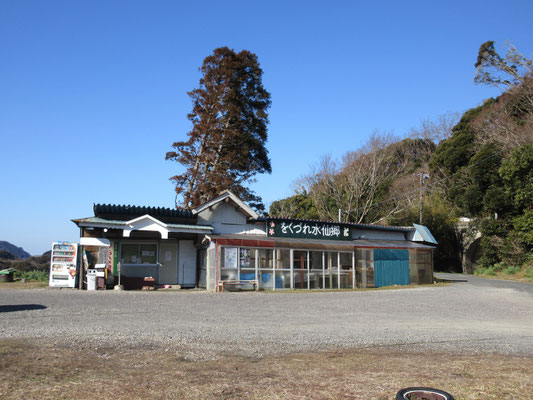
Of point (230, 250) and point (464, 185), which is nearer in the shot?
point (230, 250)

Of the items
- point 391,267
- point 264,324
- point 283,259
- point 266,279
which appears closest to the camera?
point 264,324

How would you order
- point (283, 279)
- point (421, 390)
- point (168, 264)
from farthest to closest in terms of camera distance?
point (168, 264) < point (283, 279) < point (421, 390)

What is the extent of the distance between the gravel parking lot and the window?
5782 mm

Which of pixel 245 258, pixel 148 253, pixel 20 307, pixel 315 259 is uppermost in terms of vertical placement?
pixel 148 253

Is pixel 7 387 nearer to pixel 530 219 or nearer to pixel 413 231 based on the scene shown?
pixel 413 231

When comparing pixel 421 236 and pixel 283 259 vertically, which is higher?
pixel 421 236

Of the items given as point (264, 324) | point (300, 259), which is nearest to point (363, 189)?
point (300, 259)

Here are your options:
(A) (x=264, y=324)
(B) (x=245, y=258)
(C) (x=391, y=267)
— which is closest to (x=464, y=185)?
(C) (x=391, y=267)

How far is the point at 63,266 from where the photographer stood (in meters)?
20.5

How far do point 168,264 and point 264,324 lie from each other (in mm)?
13049

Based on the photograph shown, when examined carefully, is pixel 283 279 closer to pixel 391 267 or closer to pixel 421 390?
pixel 391 267

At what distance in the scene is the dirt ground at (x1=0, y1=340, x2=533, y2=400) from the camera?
4.70 meters

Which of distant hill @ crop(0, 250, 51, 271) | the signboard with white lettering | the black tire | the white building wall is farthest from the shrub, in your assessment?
distant hill @ crop(0, 250, 51, 271)

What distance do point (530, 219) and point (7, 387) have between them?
3435cm
